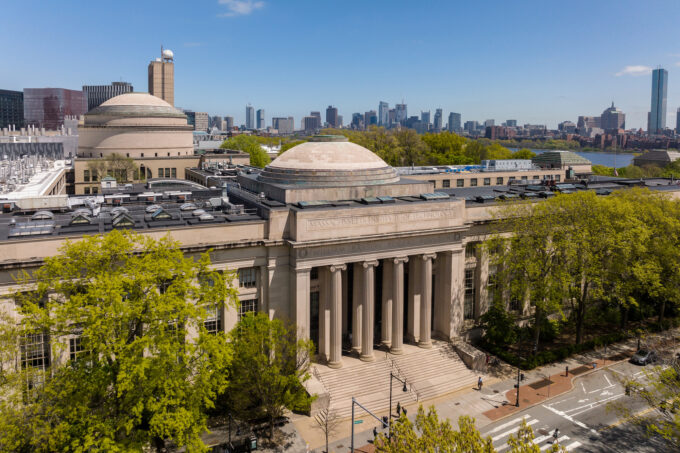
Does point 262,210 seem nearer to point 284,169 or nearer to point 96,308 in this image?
point 284,169

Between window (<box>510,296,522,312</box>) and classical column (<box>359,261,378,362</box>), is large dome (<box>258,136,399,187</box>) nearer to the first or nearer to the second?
classical column (<box>359,261,378,362</box>)

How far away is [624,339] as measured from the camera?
63.8 m

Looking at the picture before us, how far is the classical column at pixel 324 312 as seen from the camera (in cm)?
5128

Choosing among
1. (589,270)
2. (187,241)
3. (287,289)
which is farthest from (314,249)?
(589,270)

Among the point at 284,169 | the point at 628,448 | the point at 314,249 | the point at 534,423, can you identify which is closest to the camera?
the point at 628,448

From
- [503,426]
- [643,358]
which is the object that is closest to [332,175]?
[503,426]

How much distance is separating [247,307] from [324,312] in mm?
7441

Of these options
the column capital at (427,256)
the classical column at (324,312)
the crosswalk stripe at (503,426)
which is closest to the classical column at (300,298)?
the classical column at (324,312)

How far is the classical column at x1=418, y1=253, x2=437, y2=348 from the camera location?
55.7 meters

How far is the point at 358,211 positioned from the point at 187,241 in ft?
53.2

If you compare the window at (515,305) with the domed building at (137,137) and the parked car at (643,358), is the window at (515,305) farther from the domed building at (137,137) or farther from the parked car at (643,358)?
the domed building at (137,137)

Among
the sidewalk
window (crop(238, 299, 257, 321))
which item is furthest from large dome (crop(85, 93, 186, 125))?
the sidewalk

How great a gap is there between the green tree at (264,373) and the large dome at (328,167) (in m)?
20.0

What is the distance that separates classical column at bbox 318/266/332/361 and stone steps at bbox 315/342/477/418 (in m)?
1.78
